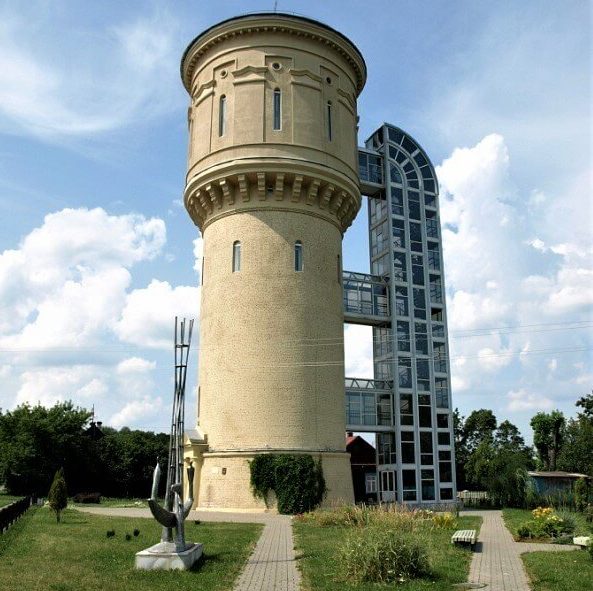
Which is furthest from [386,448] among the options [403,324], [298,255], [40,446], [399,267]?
[40,446]

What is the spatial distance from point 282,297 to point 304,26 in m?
12.1

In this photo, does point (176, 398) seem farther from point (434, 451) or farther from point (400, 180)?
point (400, 180)

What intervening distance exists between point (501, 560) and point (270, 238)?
16.5 m

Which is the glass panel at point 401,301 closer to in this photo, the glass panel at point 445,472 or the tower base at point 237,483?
the glass panel at point 445,472

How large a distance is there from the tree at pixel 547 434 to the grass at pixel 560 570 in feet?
173

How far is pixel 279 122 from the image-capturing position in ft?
91.5

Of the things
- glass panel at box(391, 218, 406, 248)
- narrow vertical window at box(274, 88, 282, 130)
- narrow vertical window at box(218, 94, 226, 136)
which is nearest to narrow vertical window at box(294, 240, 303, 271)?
narrow vertical window at box(274, 88, 282, 130)

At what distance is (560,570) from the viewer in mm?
12031

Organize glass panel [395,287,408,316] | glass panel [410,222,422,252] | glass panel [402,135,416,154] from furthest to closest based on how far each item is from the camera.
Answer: glass panel [402,135,416,154]
glass panel [410,222,422,252]
glass panel [395,287,408,316]

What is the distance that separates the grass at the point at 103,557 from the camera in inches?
418

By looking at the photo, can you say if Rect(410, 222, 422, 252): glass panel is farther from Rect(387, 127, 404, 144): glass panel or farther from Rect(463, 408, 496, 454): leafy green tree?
Rect(463, 408, 496, 454): leafy green tree

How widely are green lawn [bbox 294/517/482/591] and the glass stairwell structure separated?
16.7 metres

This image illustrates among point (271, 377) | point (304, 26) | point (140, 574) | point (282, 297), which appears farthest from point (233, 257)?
point (140, 574)

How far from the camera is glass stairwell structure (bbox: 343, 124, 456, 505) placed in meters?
34.9
